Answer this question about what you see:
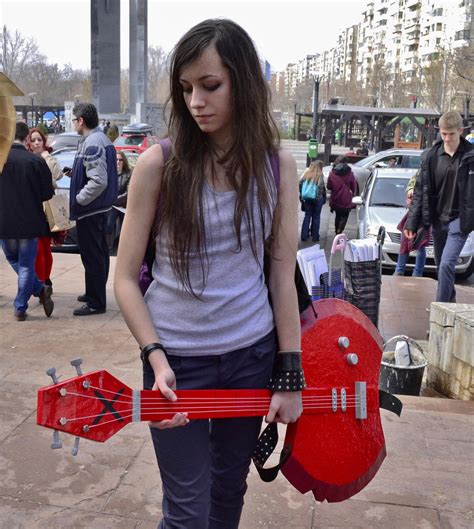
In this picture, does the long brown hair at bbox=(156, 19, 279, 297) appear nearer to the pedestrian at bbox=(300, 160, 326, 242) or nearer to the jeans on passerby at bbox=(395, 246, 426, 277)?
the jeans on passerby at bbox=(395, 246, 426, 277)

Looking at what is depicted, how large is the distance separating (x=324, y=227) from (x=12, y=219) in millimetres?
9954

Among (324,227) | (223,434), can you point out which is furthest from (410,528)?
(324,227)

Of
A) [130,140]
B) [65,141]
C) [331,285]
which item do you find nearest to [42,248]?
[331,285]

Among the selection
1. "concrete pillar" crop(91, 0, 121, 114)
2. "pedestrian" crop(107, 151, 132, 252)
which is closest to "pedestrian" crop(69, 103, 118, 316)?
"pedestrian" crop(107, 151, 132, 252)

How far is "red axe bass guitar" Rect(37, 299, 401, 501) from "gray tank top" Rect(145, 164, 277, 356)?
0.14 meters

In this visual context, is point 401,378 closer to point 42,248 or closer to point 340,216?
point 42,248

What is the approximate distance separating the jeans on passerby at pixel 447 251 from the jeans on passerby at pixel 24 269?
3520 mm

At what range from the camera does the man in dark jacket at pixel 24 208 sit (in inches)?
221

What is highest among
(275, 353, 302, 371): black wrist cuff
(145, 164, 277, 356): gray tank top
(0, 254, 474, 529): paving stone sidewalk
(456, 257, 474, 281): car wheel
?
(145, 164, 277, 356): gray tank top

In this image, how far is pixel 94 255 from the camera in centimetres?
594

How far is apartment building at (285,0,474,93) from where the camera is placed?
302 feet

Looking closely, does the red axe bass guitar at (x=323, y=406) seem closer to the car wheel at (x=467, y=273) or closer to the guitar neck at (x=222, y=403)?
the guitar neck at (x=222, y=403)

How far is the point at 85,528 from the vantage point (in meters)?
2.69

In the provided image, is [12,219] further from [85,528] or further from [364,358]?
[364,358]
